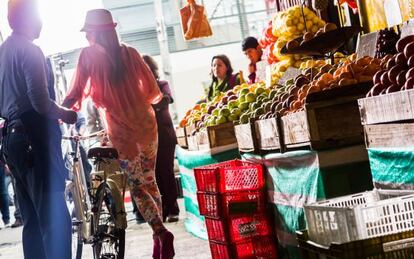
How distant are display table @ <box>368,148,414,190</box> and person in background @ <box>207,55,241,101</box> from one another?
590 cm

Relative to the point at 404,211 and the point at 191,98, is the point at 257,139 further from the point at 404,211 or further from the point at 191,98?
the point at 191,98

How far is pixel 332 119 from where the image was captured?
434 centimetres

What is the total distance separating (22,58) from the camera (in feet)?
16.4

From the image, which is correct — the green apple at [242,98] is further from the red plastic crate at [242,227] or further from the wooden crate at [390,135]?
the wooden crate at [390,135]

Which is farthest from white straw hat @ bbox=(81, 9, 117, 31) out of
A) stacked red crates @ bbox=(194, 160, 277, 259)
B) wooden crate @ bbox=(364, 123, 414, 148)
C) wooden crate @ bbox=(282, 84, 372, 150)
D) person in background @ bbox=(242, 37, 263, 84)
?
person in background @ bbox=(242, 37, 263, 84)

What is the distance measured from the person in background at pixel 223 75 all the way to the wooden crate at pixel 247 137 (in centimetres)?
332

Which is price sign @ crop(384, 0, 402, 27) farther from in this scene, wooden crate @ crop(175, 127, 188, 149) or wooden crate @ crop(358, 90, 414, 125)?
wooden crate @ crop(175, 127, 188, 149)

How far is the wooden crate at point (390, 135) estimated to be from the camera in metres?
3.29

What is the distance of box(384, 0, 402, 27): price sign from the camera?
5.84 m

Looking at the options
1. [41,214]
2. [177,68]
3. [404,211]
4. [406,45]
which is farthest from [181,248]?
[177,68]

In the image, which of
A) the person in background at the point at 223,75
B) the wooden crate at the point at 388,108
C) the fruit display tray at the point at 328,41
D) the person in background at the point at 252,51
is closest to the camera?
the wooden crate at the point at 388,108

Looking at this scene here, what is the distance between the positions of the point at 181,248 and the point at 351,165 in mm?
3133

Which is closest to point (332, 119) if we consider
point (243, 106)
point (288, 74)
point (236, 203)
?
point (236, 203)

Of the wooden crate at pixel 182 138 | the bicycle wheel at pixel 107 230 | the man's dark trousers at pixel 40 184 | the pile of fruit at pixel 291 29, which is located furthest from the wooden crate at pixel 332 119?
the wooden crate at pixel 182 138
